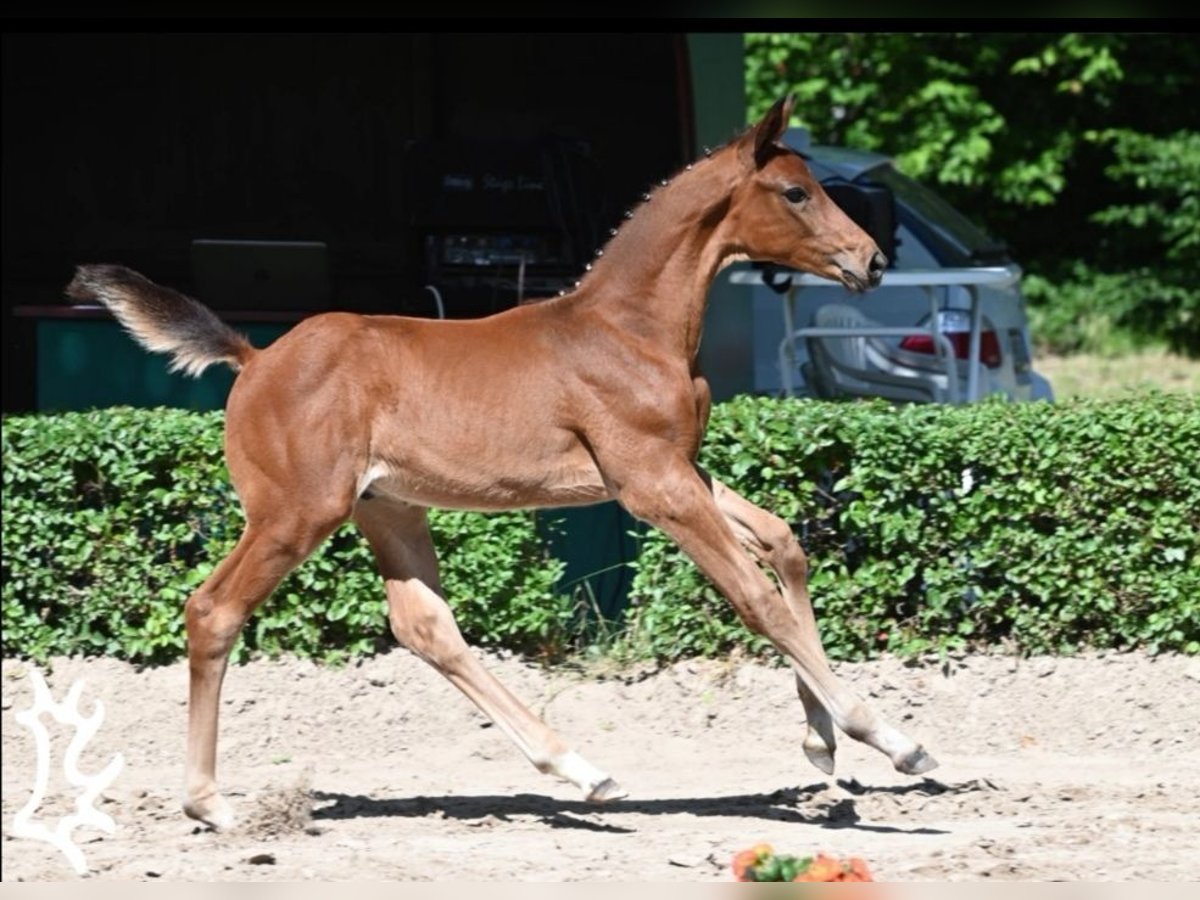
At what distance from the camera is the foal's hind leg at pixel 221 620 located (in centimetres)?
590

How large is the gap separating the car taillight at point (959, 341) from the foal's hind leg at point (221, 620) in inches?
228

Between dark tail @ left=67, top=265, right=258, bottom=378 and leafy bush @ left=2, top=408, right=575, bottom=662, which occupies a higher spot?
dark tail @ left=67, top=265, right=258, bottom=378

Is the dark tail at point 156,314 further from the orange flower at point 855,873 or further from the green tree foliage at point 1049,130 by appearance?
the green tree foliage at point 1049,130

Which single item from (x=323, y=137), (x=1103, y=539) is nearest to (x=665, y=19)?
(x=1103, y=539)

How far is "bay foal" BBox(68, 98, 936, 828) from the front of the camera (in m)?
5.89

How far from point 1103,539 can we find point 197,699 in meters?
3.69

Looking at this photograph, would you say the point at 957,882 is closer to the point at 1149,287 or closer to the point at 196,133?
the point at 196,133

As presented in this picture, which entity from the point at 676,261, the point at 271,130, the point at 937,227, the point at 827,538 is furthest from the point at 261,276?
the point at 937,227

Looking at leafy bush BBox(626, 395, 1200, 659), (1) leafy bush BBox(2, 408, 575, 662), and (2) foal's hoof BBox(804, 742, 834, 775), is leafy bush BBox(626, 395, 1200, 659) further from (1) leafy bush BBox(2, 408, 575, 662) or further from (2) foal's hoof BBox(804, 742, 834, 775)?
(2) foal's hoof BBox(804, 742, 834, 775)

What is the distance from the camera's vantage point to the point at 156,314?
6125mm

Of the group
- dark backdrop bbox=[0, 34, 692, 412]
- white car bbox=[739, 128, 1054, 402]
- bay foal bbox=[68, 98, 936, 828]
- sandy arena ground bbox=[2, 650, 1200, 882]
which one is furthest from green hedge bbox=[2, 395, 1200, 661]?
dark backdrop bbox=[0, 34, 692, 412]

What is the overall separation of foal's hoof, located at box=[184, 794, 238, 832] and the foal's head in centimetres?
241

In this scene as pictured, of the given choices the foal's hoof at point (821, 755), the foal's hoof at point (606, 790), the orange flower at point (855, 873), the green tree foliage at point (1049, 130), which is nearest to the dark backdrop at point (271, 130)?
the foal's hoof at point (821, 755)

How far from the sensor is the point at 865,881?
4.45m
